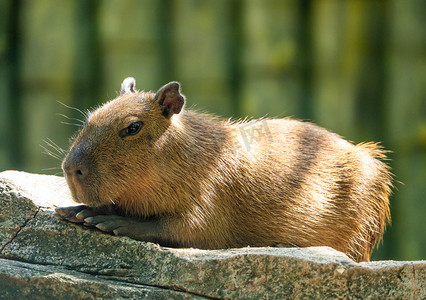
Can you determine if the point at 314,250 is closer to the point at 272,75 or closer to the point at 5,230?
the point at 5,230

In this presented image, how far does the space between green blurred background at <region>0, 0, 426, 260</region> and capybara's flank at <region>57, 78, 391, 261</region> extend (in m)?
2.34

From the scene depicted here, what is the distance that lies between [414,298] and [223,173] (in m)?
1.73

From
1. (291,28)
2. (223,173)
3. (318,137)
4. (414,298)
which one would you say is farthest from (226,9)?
(414,298)

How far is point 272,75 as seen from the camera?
25.7 feet

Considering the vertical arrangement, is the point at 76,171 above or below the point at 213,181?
above

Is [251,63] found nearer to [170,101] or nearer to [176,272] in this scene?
[170,101]

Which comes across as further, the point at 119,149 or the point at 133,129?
the point at 133,129

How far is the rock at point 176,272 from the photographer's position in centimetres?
367

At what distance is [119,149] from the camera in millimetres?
4422

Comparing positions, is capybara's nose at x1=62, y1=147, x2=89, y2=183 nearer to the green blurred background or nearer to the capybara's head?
the capybara's head

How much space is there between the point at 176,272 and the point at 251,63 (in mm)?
4402

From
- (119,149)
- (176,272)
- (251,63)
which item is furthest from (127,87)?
(251,63)

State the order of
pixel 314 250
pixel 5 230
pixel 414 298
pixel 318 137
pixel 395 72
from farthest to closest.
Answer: pixel 395 72 → pixel 318 137 → pixel 5 230 → pixel 314 250 → pixel 414 298

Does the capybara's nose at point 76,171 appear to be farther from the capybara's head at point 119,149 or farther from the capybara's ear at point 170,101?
the capybara's ear at point 170,101
